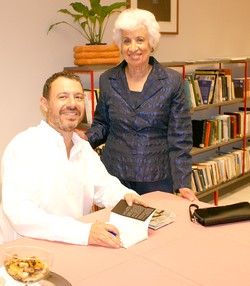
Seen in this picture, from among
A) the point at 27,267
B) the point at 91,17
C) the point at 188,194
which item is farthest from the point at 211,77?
the point at 27,267

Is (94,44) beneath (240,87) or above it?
above

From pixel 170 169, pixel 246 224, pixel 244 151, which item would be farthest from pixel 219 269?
pixel 244 151

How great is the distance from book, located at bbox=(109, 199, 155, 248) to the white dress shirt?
125 mm

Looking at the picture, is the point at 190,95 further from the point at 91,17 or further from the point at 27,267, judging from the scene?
the point at 27,267

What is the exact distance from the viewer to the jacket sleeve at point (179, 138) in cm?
234

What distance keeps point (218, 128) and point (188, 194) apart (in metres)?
2.60

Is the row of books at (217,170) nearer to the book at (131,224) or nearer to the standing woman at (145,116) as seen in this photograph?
the standing woman at (145,116)

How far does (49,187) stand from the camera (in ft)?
5.89

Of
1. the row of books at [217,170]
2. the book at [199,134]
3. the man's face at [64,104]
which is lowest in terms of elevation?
the row of books at [217,170]

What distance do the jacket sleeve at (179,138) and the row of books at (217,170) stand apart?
2.01 meters

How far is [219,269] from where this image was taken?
139 centimetres

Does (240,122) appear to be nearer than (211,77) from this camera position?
No

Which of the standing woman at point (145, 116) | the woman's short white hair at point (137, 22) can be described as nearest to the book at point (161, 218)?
the standing woman at point (145, 116)

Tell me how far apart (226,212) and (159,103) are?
752 millimetres
